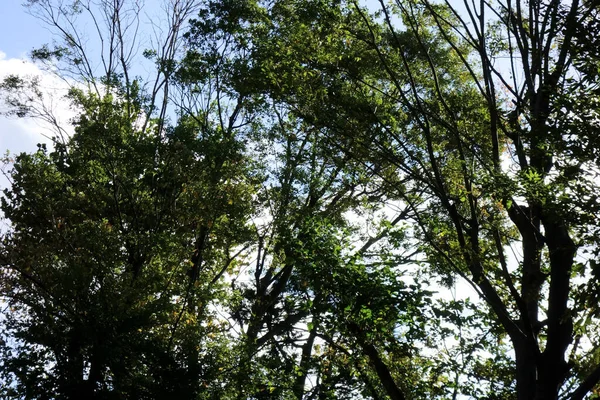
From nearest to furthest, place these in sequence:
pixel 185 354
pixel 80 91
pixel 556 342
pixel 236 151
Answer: pixel 556 342, pixel 185 354, pixel 80 91, pixel 236 151

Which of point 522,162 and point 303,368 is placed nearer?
point 522,162

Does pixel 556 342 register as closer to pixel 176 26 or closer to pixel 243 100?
pixel 243 100

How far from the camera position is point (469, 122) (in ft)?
28.3

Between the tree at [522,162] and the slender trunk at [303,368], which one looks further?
the slender trunk at [303,368]

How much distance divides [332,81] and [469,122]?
6.74 ft

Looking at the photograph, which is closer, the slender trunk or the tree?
the tree

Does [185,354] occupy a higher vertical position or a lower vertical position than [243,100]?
lower

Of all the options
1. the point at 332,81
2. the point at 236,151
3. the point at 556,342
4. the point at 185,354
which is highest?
the point at 236,151

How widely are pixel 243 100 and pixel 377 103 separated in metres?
5.38

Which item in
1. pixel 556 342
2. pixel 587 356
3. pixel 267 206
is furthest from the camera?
pixel 267 206

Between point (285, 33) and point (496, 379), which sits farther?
point (285, 33)

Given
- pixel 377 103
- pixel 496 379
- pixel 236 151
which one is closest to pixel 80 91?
pixel 236 151

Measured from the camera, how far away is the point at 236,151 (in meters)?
11.6

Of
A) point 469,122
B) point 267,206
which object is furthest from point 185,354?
point 469,122
